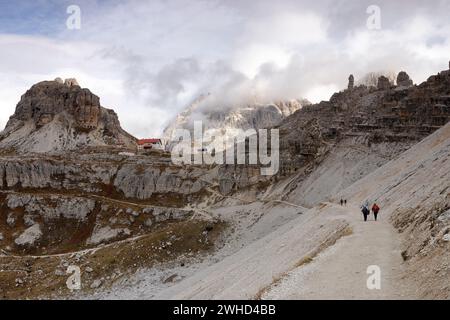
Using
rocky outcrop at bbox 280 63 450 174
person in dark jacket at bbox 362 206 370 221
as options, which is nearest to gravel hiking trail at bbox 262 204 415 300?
person in dark jacket at bbox 362 206 370 221

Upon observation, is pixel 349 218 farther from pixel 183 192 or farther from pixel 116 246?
pixel 183 192

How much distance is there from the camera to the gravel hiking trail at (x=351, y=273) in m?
23.9

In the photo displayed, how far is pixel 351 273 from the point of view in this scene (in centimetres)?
2752

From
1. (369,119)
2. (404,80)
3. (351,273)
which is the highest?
(404,80)

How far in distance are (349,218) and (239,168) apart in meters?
83.8

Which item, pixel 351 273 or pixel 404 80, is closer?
pixel 351 273

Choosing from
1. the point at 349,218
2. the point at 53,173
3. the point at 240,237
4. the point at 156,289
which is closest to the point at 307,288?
the point at 349,218

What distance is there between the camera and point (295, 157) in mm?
124438

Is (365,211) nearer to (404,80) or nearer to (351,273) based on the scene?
(351,273)

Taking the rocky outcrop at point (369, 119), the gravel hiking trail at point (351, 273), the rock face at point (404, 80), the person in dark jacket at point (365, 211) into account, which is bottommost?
the gravel hiking trail at point (351, 273)

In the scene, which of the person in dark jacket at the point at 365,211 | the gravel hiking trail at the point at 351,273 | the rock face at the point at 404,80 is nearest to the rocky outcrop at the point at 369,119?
the rock face at the point at 404,80

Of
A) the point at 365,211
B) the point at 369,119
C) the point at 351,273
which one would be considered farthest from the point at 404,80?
the point at 351,273

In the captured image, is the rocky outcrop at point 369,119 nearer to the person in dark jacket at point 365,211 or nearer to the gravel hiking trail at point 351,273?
the person in dark jacket at point 365,211
